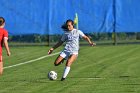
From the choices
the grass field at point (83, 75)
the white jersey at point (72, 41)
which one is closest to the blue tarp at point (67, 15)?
the grass field at point (83, 75)

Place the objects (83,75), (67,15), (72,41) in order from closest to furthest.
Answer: (72,41), (83,75), (67,15)

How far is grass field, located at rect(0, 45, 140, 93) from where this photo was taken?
44.7 ft

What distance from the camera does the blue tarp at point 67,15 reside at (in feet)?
104

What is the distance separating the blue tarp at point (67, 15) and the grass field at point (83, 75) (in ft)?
17.4

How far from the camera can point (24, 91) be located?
13.3 m

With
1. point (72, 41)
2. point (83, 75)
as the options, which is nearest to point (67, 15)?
point (83, 75)

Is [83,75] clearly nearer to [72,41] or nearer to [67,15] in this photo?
[72,41]

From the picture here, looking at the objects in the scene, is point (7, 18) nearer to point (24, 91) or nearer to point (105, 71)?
point (105, 71)

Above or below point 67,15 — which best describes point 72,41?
below

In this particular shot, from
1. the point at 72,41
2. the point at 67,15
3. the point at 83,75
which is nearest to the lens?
the point at 72,41

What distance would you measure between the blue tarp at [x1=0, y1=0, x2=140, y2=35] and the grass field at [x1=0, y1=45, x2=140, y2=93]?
17.4 feet

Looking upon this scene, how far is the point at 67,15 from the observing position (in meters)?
31.8

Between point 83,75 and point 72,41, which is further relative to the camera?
point 83,75

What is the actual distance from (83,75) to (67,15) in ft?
49.3
